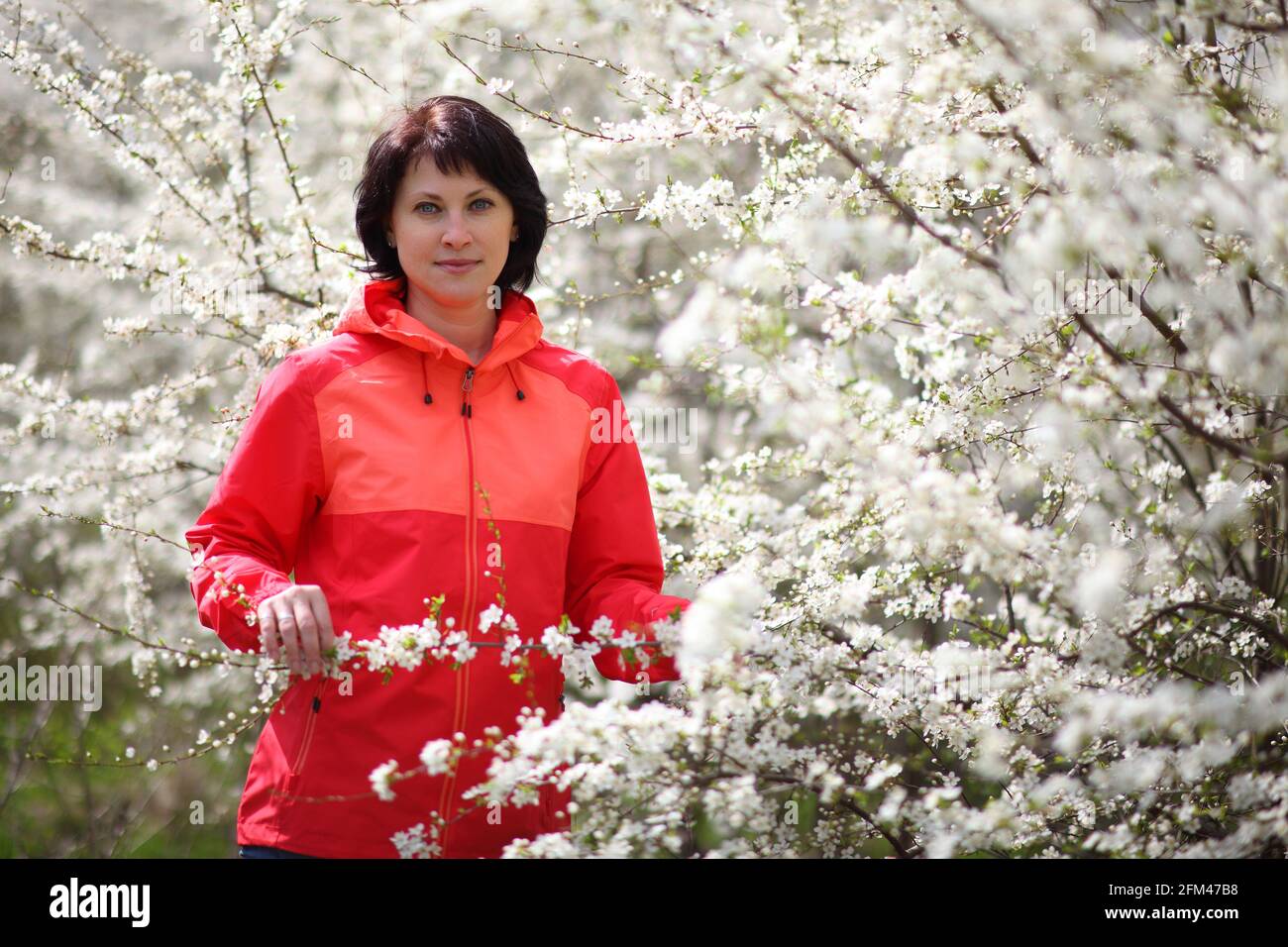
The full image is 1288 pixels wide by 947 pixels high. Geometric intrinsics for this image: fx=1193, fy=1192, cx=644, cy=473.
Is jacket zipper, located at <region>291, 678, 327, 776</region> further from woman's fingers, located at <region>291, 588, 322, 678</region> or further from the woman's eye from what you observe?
the woman's eye

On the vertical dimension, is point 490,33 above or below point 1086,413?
above

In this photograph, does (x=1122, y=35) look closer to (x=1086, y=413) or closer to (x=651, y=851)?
(x=1086, y=413)

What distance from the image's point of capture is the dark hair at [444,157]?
2541 millimetres

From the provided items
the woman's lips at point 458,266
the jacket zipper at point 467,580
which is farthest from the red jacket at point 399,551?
the woman's lips at point 458,266

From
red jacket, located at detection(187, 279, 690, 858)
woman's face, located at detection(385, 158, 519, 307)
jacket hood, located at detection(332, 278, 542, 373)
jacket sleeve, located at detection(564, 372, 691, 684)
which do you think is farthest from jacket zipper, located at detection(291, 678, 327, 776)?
woman's face, located at detection(385, 158, 519, 307)

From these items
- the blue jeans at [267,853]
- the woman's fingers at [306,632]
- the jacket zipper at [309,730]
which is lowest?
the blue jeans at [267,853]

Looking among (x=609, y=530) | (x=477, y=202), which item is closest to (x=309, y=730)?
(x=609, y=530)

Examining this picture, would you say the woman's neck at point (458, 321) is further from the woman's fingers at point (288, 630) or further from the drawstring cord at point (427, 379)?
the woman's fingers at point (288, 630)

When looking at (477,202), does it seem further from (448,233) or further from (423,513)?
(423,513)

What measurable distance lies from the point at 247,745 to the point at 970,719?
3.89m

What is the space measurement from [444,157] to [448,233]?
169 mm

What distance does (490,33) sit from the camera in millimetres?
3281
